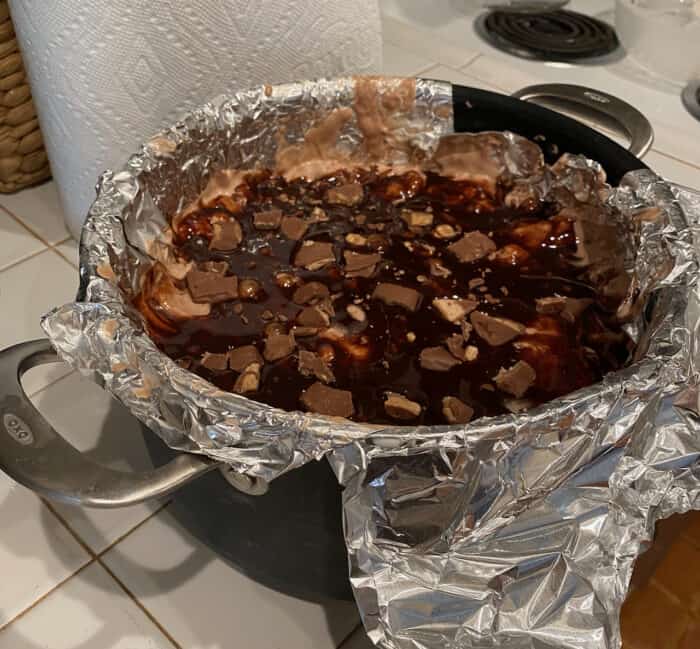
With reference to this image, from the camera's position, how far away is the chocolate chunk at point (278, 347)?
70cm

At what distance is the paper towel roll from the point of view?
0.79 m

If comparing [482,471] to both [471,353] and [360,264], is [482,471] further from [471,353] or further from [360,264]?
[360,264]

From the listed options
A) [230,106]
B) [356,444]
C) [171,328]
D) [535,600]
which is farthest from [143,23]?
[535,600]

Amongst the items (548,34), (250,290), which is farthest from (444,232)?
(548,34)

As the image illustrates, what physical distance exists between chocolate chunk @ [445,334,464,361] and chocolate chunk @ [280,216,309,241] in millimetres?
228

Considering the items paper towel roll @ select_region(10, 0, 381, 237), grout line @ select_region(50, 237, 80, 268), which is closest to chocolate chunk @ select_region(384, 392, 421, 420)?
paper towel roll @ select_region(10, 0, 381, 237)

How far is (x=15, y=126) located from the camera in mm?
1053

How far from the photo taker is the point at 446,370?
0.70m

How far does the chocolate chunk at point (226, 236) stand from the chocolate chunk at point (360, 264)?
0.41 ft

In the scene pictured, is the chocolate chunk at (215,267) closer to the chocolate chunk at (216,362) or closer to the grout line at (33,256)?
the chocolate chunk at (216,362)

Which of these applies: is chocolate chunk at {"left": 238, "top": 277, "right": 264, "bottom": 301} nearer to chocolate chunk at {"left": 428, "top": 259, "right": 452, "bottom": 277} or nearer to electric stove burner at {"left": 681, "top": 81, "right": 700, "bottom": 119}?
chocolate chunk at {"left": 428, "top": 259, "right": 452, "bottom": 277}

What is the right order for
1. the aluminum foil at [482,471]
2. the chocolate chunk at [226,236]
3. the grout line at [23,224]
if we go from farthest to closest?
the grout line at [23,224]
the chocolate chunk at [226,236]
the aluminum foil at [482,471]

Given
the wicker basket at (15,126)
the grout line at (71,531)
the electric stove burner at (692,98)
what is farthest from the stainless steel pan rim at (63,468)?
the electric stove burner at (692,98)

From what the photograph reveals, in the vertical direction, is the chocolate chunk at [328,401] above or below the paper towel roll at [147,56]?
below
